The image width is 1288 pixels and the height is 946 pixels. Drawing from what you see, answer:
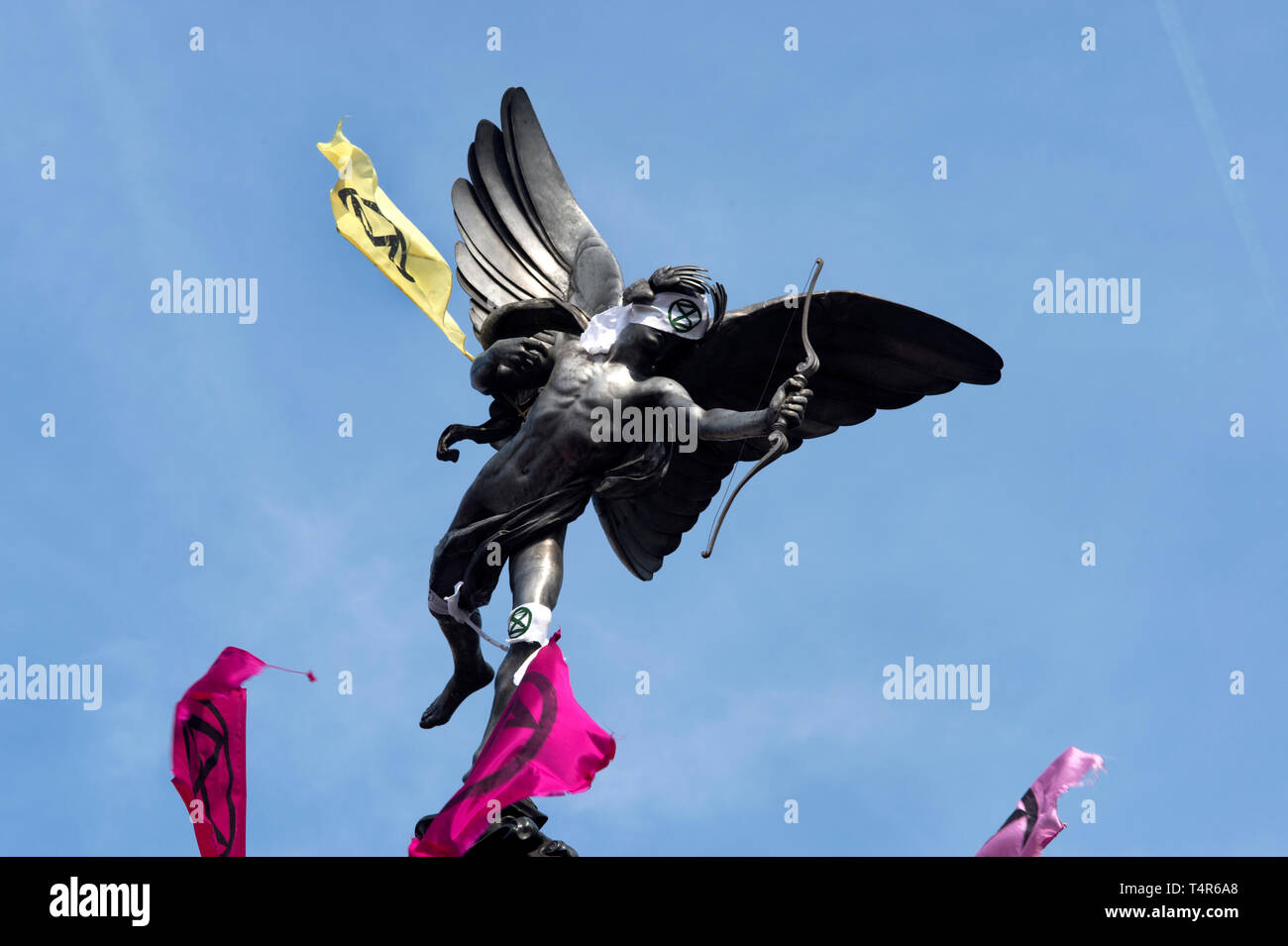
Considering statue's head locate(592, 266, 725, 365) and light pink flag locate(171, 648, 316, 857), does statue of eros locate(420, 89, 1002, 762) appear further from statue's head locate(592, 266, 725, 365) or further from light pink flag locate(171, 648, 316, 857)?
light pink flag locate(171, 648, 316, 857)

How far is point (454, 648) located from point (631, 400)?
111 inches

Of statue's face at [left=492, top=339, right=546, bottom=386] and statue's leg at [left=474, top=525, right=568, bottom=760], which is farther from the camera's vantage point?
statue's face at [left=492, top=339, right=546, bottom=386]

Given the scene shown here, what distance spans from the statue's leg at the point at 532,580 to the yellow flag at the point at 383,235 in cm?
311

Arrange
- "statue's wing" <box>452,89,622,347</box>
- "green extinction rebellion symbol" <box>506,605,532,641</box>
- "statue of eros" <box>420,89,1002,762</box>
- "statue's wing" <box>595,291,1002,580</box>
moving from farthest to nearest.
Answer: "statue's wing" <box>452,89,622,347</box>
"statue's wing" <box>595,291,1002,580</box>
"statue of eros" <box>420,89,1002,762</box>
"green extinction rebellion symbol" <box>506,605,532,641</box>

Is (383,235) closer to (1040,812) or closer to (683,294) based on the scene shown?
(683,294)

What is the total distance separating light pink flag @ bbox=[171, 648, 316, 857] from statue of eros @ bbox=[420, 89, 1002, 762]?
7.23ft

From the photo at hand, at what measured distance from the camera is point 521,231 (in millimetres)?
19047

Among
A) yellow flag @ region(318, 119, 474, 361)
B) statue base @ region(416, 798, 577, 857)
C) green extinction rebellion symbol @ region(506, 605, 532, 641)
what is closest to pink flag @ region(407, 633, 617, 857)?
statue base @ region(416, 798, 577, 857)

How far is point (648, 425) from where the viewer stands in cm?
1655

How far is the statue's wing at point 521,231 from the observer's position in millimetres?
18281

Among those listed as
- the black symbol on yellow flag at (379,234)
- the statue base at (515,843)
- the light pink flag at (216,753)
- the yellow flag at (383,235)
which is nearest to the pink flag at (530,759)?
the statue base at (515,843)

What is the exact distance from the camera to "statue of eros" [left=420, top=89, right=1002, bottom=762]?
16500mm
